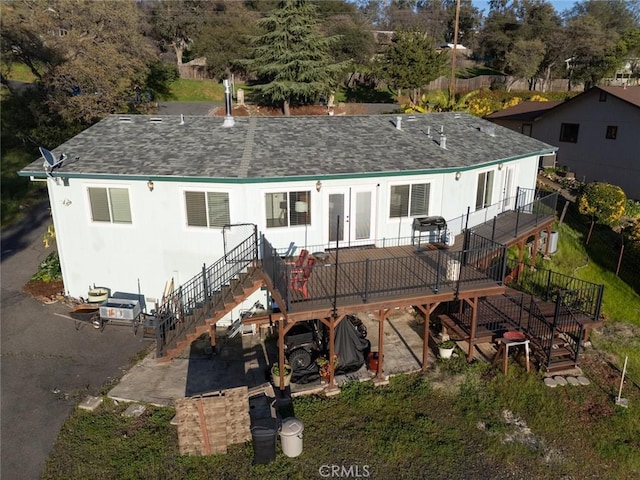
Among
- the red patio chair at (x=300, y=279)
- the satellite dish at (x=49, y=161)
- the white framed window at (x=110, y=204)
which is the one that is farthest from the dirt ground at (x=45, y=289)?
the red patio chair at (x=300, y=279)

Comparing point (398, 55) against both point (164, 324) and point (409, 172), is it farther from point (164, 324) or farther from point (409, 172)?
point (164, 324)

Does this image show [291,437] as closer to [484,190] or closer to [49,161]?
[49,161]

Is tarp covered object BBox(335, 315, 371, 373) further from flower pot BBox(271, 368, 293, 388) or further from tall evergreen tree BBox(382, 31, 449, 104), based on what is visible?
tall evergreen tree BBox(382, 31, 449, 104)

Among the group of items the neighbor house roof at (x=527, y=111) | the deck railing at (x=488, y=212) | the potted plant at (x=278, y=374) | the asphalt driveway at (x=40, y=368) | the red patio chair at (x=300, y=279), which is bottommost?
the asphalt driveway at (x=40, y=368)

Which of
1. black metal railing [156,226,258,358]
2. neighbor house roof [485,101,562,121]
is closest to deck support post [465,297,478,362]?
black metal railing [156,226,258,358]

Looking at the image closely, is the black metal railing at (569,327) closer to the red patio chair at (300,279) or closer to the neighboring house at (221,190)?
the neighboring house at (221,190)

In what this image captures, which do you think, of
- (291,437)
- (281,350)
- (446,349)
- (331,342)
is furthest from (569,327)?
(291,437)
